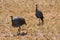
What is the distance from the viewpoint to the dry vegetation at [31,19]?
37.9 ft

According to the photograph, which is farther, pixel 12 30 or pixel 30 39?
pixel 12 30

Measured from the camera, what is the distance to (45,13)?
15.7m

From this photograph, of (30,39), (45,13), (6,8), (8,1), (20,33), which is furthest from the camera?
(8,1)

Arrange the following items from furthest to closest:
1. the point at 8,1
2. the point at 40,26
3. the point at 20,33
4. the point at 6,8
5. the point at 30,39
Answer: the point at 8,1 < the point at 6,8 < the point at 40,26 < the point at 20,33 < the point at 30,39

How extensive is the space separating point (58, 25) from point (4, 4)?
551 cm

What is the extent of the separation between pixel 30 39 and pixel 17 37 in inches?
21.3

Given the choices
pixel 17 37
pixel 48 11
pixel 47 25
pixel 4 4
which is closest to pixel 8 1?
pixel 4 4

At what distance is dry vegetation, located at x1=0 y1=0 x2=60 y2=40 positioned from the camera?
37.9 ft

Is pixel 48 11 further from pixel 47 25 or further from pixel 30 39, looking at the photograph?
pixel 30 39

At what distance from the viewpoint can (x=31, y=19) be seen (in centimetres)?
1422

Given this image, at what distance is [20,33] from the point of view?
11.8m

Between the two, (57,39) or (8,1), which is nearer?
(57,39)

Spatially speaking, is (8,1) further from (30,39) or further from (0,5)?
(30,39)

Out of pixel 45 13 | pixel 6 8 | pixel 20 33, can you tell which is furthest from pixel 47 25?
pixel 6 8
